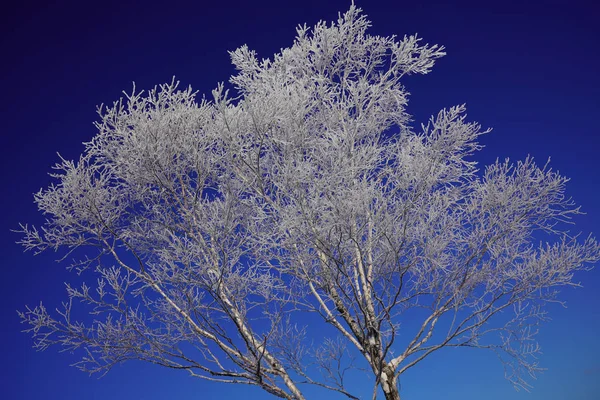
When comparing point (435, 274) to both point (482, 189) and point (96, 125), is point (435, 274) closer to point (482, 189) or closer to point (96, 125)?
point (482, 189)

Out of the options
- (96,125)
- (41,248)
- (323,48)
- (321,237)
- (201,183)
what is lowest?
(321,237)

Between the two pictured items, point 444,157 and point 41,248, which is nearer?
point 41,248

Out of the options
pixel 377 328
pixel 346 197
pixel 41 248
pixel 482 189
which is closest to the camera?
pixel 346 197

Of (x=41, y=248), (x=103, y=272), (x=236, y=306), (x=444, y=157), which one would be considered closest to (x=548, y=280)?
(x=444, y=157)

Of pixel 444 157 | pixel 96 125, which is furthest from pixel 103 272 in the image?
pixel 444 157

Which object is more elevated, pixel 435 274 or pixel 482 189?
pixel 482 189

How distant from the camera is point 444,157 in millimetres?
8211

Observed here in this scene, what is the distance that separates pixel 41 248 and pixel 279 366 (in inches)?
150

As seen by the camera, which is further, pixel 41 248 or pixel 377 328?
pixel 41 248

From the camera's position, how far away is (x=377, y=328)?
702 cm

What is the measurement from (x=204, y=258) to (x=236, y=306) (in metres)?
0.79

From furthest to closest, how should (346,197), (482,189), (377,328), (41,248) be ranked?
(482,189), (41,248), (377,328), (346,197)

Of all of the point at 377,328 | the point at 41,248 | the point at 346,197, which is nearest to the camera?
the point at 346,197

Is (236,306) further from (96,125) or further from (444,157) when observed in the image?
(444,157)
